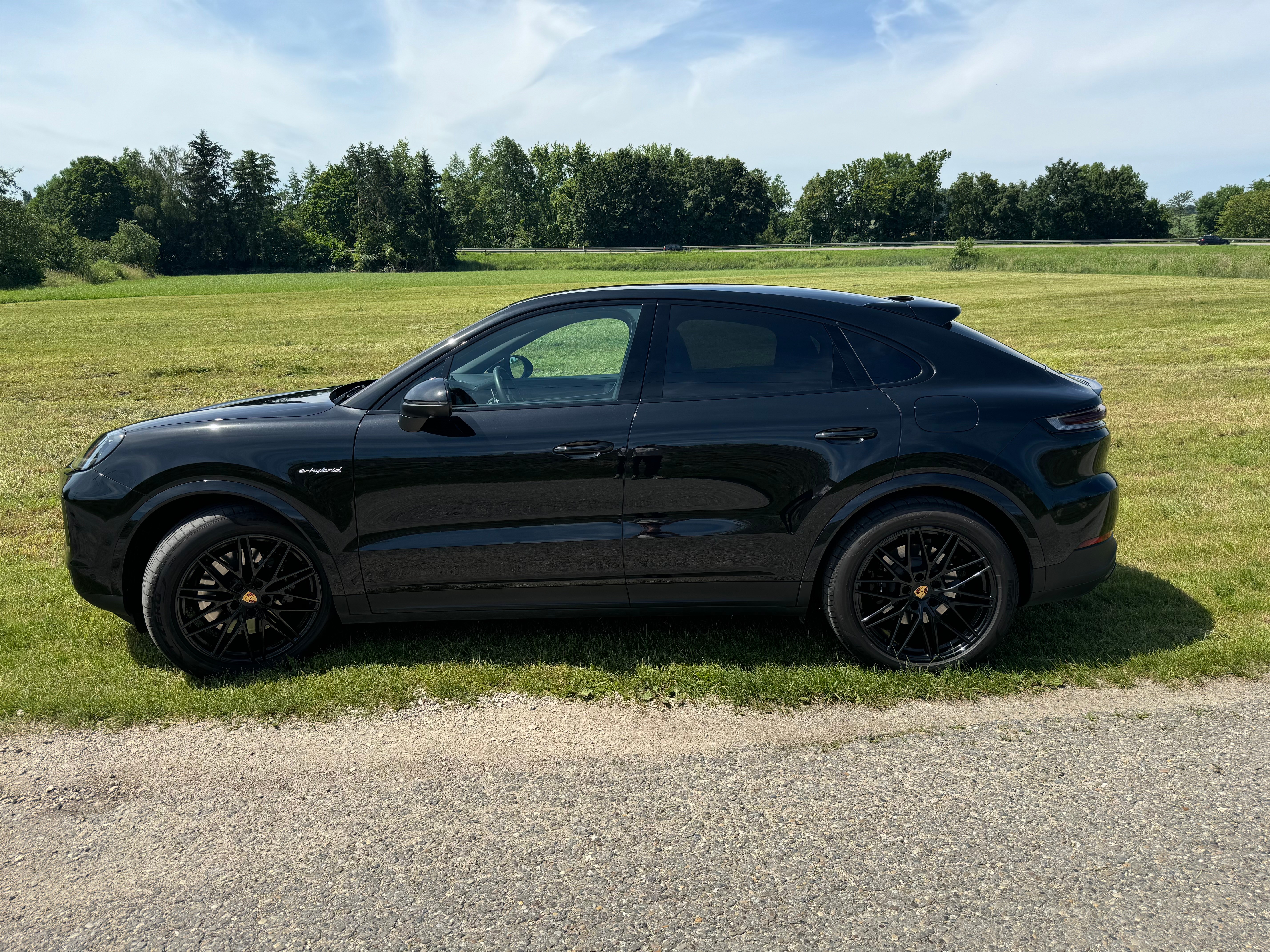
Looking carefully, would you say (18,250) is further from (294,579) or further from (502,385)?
(502,385)

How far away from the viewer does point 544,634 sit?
451 cm

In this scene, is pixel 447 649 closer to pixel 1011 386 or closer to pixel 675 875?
pixel 675 875

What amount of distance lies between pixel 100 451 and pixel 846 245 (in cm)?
9534

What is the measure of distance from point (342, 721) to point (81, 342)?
68.3ft

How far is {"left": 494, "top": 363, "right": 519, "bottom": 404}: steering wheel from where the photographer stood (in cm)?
412

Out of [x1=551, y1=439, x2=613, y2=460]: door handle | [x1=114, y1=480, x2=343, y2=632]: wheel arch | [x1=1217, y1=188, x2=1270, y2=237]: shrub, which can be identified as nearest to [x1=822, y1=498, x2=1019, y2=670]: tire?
[x1=551, y1=439, x2=613, y2=460]: door handle

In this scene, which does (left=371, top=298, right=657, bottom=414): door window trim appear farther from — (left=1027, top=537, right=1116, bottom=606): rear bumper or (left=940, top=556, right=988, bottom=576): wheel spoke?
(left=1027, top=537, right=1116, bottom=606): rear bumper

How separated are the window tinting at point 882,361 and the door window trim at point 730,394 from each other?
2 cm

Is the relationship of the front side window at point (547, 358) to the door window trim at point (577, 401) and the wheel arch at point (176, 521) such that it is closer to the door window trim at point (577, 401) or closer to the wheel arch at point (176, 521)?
the door window trim at point (577, 401)

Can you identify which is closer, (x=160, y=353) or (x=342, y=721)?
(x=342, y=721)

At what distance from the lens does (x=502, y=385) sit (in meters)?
4.15

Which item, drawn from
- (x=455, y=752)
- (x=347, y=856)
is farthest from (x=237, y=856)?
(x=455, y=752)

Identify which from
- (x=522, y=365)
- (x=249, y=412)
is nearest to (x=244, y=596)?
(x=249, y=412)

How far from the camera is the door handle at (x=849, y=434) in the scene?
3.87m
